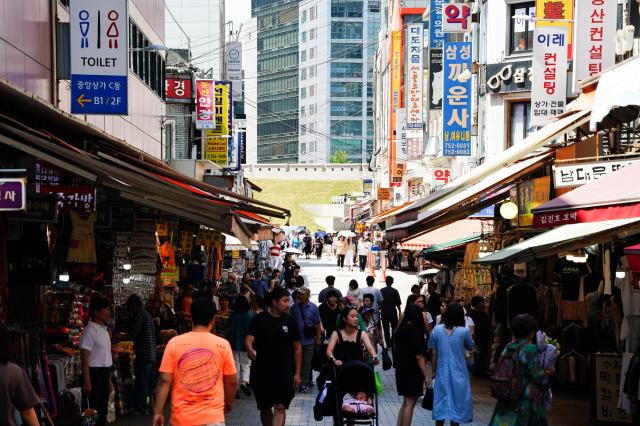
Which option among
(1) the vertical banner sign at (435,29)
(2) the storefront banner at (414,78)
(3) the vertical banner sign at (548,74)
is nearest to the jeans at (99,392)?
(3) the vertical banner sign at (548,74)

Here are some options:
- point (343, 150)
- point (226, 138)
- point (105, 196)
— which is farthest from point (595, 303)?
point (343, 150)

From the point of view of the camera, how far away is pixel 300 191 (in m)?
118

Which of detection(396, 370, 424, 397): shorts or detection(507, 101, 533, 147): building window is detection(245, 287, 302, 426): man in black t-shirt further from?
detection(507, 101, 533, 147): building window

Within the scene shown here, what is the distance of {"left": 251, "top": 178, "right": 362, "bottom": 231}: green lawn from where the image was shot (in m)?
112

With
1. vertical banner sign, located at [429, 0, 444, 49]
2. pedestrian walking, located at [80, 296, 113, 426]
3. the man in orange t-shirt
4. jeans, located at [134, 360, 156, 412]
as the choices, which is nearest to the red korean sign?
vertical banner sign, located at [429, 0, 444, 49]

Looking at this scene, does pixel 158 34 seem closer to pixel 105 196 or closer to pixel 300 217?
pixel 105 196

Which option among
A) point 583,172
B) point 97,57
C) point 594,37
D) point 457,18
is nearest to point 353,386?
point 583,172

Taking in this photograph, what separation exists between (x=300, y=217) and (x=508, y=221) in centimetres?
8791

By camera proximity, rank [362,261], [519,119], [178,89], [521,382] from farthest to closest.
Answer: [362,261], [178,89], [519,119], [521,382]

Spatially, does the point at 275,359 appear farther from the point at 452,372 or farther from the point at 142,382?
the point at 142,382

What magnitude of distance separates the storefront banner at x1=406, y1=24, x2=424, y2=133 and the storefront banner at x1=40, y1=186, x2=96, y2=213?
38.6m

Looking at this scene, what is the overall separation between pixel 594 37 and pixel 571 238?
620 centimetres

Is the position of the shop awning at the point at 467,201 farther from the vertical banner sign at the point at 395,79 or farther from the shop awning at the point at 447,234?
the vertical banner sign at the point at 395,79

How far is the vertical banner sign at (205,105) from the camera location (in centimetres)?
3559
